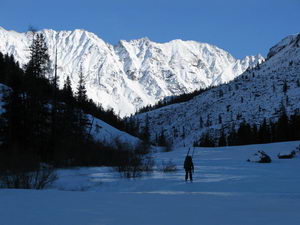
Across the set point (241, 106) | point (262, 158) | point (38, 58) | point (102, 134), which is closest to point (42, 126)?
point (38, 58)

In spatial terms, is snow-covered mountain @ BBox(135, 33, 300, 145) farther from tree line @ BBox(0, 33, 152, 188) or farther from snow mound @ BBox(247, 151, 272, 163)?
tree line @ BBox(0, 33, 152, 188)

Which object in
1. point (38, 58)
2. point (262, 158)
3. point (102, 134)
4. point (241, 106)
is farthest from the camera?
point (241, 106)

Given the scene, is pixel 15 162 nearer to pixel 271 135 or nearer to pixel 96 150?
pixel 96 150

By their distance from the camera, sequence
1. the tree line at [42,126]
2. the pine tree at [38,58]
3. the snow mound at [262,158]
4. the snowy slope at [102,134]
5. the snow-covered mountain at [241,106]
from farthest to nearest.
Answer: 1. the snow-covered mountain at [241,106]
2. the snowy slope at [102,134]
3. the snow mound at [262,158]
4. the pine tree at [38,58]
5. the tree line at [42,126]

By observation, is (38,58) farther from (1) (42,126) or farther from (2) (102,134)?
(2) (102,134)

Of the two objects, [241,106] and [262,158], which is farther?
[241,106]

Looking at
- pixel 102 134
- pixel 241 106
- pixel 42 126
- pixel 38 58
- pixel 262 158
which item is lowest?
pixel 262 158

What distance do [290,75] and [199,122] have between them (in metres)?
61.8

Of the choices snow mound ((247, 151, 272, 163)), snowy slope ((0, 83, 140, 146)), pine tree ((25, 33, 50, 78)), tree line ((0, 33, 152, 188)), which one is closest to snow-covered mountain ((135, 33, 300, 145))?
snowy slope ((0, 83, 140, 146))

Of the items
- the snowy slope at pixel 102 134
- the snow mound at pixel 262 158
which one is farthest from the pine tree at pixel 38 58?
the snow mound at pixel 262 158

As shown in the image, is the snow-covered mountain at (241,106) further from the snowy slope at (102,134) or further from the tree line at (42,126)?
the tree line at (42,126)

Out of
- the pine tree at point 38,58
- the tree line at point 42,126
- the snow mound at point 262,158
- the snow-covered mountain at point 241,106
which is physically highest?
the snow-covered mountain at point 241,106

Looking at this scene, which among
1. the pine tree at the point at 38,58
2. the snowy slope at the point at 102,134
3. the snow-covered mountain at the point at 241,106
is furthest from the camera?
the snow-covered mountain at the point at 241,106

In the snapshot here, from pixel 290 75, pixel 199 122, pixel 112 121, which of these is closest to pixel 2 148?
pixel 112 121
